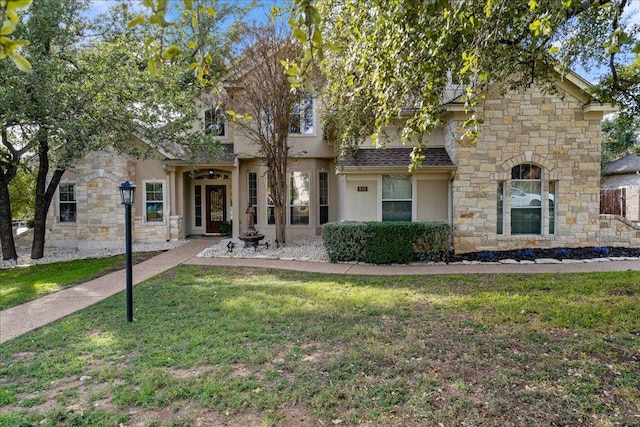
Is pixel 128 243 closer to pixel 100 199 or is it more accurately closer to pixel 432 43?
pixel 432 43

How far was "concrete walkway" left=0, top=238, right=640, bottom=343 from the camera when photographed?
651cm

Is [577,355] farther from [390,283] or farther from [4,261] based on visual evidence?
[4,261]

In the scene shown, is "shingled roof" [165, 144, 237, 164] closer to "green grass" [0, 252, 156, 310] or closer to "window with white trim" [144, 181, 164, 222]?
"window with white trim" [144, 181, 164, 222]

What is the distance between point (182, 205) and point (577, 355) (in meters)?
14.4

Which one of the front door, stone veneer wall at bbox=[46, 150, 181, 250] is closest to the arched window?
the front door

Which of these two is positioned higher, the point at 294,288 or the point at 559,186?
the point at 559,186

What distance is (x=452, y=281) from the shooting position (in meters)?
8.38

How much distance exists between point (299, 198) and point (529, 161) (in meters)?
8.34

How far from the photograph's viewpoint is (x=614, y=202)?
19.9m

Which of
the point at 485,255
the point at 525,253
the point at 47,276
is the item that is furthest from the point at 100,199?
the point at 525,253

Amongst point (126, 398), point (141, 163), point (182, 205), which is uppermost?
point (141, 163)

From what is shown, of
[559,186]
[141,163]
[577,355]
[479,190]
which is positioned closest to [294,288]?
[577,355]

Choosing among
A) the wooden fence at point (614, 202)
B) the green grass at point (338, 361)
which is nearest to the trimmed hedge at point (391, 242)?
the green grass at point (338, 361)

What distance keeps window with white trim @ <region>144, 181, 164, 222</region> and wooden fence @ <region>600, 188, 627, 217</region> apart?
21883 mm
